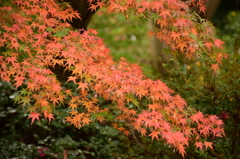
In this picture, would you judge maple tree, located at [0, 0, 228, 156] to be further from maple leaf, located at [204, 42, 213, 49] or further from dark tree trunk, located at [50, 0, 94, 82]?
dark tree trunk, located at [50, 0, 94, 82]

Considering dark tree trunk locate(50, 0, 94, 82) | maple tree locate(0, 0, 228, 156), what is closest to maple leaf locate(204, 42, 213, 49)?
maple tree locate(0, 0, 228, 156)

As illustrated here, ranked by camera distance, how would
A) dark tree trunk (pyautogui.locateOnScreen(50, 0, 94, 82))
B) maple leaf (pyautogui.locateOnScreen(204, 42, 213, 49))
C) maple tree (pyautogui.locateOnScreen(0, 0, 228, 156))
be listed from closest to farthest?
maple tree (pyautogui.locateOnScreen(0, 0, 228, 156))
maple leaf (pyautogui.locateOnScreen(204, 42, 213, 49))
dark tree trunk (pyautogui.locateOnScreen(50, 0, 94, 82))

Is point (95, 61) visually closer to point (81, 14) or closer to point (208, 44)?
point (81, 14)

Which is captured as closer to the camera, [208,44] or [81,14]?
[208,44]

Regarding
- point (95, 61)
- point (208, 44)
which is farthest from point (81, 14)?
point (208, 44)

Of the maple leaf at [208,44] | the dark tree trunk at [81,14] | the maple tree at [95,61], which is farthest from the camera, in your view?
the dark tree trunk at [81,14]

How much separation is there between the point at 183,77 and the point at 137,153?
141cm

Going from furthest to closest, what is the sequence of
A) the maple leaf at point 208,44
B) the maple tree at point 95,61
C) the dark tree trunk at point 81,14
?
1. the dark tree trunk at point 81,14
2. the maple leaf at point 208,44
3. the maple tree at point 95,61

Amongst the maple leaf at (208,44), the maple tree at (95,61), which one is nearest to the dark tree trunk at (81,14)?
the maple tree at (95,61)

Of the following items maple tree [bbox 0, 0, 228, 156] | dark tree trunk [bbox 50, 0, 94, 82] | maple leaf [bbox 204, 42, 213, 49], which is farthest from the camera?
dark tree trunk [bbox 50, 0, 94, 82]

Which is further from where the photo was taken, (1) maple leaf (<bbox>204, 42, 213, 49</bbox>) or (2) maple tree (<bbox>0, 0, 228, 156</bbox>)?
(1) maple leaf (<bbox>204, 42, 213, 49</bbox>)

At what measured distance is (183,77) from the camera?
13.0 ft

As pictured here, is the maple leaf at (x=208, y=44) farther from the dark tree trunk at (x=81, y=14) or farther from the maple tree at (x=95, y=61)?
the dark tree trunk at (x=81, y=14)

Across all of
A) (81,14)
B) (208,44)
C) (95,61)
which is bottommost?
(95,61)
